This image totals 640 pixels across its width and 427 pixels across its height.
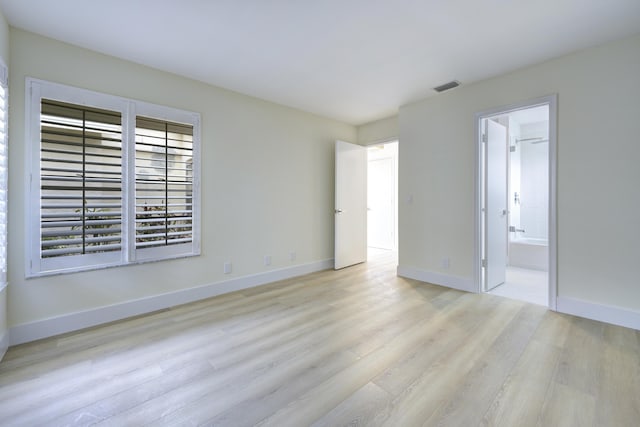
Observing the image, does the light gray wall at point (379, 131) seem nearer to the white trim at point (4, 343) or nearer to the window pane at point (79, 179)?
the window pane at point (79, 179)

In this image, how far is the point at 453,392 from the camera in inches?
62.8

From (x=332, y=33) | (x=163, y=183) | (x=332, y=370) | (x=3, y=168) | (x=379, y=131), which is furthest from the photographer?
(x=379, y=131)

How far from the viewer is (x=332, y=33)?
2.24m

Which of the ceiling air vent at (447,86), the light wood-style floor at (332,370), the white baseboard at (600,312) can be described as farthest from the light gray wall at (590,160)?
the light wood-style floor at (332,370)

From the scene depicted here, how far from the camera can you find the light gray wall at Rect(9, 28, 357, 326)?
2.19 m

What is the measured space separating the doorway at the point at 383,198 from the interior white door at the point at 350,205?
1.60 meters

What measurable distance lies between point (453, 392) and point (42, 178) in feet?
11.1

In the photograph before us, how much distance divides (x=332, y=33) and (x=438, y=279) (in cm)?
311

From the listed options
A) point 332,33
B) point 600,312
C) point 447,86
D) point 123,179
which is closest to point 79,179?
point 123,179

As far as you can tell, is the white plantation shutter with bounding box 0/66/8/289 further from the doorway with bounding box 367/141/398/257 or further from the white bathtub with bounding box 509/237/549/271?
the white bathtub with bounding box 509/237/549/271

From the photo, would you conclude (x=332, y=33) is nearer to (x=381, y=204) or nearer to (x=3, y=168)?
(x=3, y=168)

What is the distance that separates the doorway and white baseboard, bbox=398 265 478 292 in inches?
89.3

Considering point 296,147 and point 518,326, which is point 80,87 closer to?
point 296,147

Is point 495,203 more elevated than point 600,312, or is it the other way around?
point 495,203
